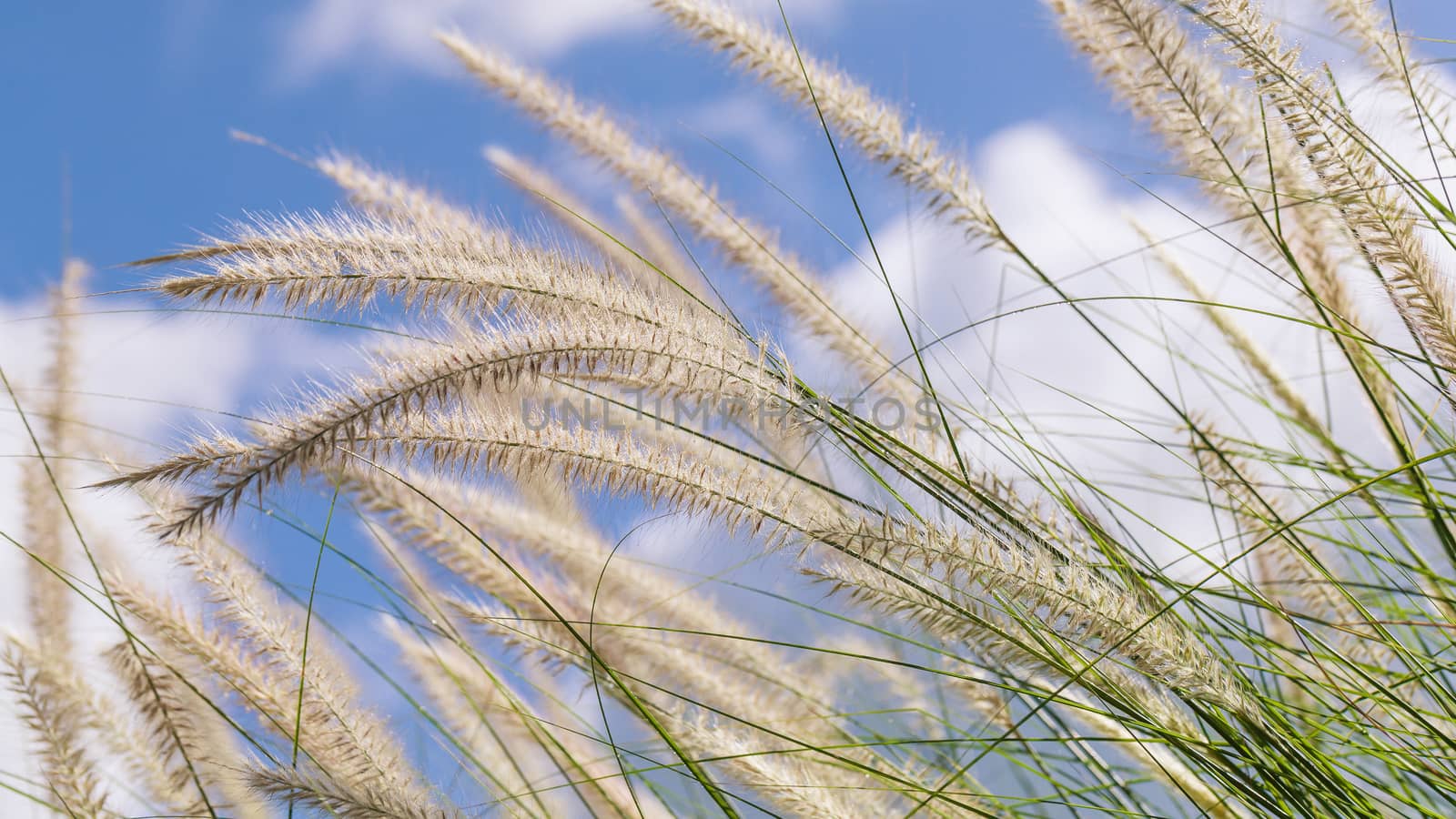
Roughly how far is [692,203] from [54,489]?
59.8 inches

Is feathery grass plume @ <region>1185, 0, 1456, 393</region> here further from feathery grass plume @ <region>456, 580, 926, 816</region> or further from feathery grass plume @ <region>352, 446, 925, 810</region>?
feathery grass plume @ <region>352, 446, 925, 810</region>

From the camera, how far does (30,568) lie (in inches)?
88.7

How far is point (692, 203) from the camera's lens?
2352 mm

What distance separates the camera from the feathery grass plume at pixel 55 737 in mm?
1557

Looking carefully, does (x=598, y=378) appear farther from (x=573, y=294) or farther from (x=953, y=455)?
(x=953, y=455)

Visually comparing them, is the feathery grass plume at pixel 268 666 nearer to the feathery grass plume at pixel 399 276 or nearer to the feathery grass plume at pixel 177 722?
Result: the feathery grass plume at pixel 177 722

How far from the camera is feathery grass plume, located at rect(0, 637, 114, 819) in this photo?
1557 millimetres

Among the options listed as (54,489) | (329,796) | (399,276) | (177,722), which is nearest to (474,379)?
(399,276)

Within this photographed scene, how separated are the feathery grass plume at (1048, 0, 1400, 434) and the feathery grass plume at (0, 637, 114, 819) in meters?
1.97

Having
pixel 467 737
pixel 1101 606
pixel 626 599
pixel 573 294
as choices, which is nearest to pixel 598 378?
pixel 573 294

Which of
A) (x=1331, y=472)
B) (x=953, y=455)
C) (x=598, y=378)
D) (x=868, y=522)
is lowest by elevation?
(x=868, y=522)

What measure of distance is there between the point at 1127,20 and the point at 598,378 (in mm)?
968

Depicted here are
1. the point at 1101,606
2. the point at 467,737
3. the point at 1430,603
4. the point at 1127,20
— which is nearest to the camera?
the point at 1101,606

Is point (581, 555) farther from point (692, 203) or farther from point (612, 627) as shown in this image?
point (692, 203)
